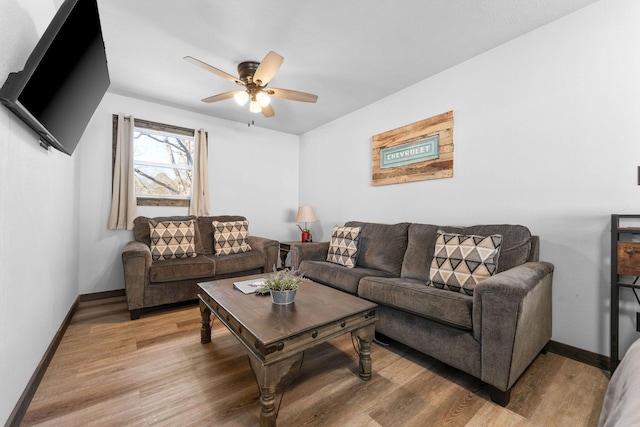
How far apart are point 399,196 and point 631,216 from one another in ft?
5.98

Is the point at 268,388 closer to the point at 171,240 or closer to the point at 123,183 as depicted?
the point at 171,240

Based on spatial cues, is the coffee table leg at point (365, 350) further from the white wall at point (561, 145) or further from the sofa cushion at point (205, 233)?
the sofa cushion at point (205, 233)

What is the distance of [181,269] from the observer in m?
2.73

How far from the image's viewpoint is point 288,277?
165 centimetres

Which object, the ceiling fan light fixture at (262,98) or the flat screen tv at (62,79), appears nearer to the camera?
the flat screen tv at (62,79)

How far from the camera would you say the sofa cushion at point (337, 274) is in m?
2.37

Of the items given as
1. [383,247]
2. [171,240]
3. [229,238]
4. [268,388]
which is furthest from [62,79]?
[383,247]

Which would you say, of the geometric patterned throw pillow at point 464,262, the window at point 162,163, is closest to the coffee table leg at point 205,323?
the geometric patterned throw pillow at point 464,262

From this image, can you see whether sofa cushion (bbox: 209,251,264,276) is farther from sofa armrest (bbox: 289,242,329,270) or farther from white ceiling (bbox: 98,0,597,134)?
white ceiling (bbox: 98,0,597,134)

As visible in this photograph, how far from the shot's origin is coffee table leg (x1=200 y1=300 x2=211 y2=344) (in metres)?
2.02

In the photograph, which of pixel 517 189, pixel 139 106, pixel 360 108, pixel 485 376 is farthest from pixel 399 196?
pixel 139 106

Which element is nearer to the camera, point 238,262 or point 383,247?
point 383,247

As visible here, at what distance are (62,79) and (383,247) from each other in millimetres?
2661

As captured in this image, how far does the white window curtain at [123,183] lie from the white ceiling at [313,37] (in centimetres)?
50
